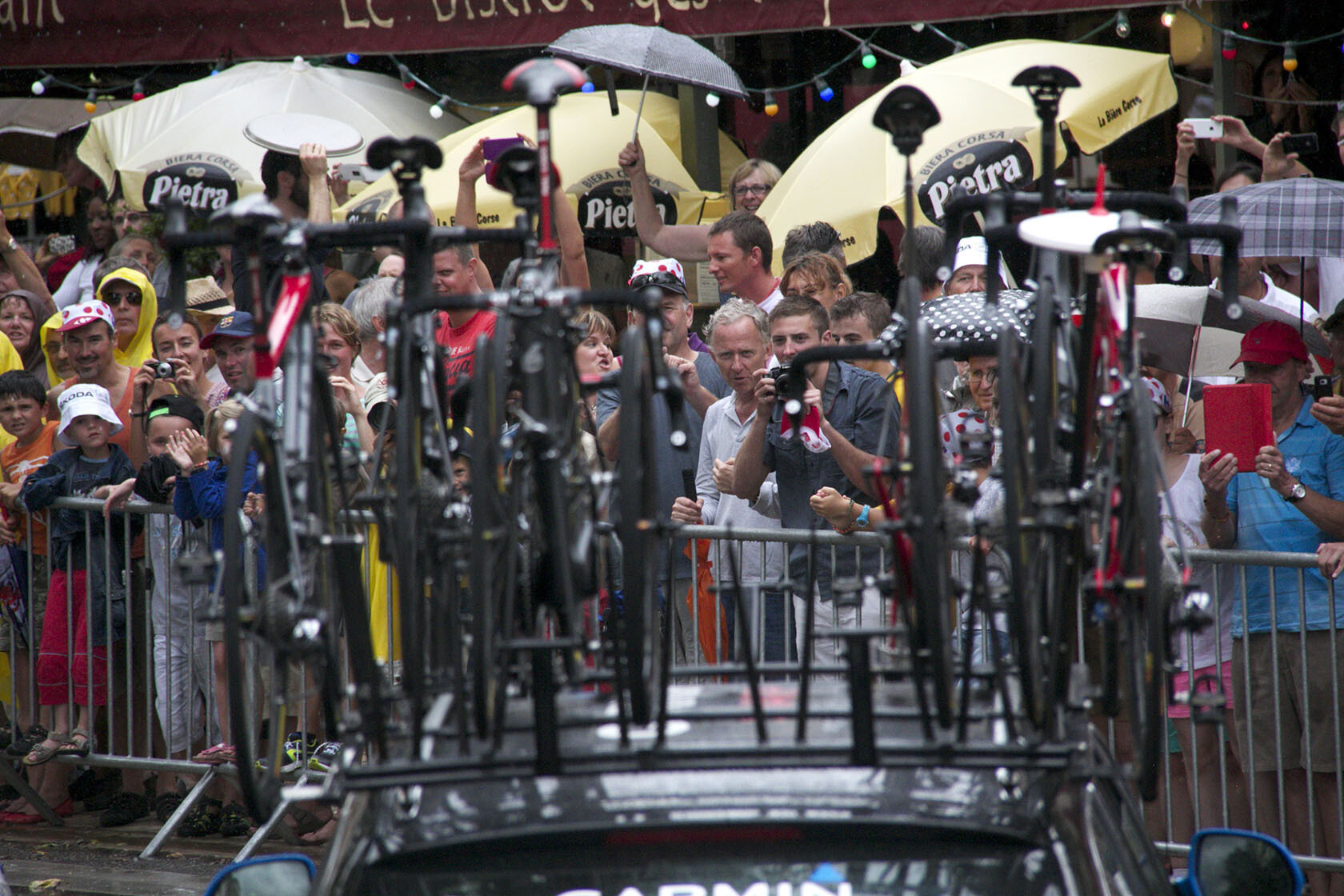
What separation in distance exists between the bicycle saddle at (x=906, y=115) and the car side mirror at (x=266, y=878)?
198cm

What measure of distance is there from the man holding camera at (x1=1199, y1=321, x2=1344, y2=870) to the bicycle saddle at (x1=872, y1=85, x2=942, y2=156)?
2947 mm

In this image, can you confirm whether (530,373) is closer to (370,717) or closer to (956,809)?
(370,717)

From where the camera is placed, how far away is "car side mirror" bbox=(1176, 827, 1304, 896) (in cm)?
334

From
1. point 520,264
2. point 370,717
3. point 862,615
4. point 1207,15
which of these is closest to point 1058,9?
point 1207,15

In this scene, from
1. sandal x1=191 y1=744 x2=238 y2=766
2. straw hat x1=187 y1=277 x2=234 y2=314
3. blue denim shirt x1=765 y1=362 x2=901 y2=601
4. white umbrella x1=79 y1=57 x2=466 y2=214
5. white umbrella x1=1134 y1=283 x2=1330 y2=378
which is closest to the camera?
blue denim shirt x1=765 y1=362 x2=901 y2=601

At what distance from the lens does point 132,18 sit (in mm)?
15297

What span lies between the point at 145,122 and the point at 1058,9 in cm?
698

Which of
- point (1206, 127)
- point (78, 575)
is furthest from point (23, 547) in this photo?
point (1206, 127)

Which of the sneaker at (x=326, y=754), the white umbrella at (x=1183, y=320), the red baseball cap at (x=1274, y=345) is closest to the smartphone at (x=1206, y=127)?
the white umbrella at (x=1183, y=320)

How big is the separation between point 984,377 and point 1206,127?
105 inches

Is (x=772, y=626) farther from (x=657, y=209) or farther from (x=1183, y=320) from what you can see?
(x=657, y=209)

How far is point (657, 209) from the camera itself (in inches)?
393

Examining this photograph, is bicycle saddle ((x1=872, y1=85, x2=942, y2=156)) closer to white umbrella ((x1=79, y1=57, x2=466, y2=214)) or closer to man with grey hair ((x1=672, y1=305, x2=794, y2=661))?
man with grey hair ((x1=672, y1=305, x2=794, y2=661))

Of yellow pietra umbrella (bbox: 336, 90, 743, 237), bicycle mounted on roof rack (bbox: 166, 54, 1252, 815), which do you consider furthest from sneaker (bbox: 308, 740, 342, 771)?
yellow pietra umbrella (bbox: 336, 90, 743, 237)
